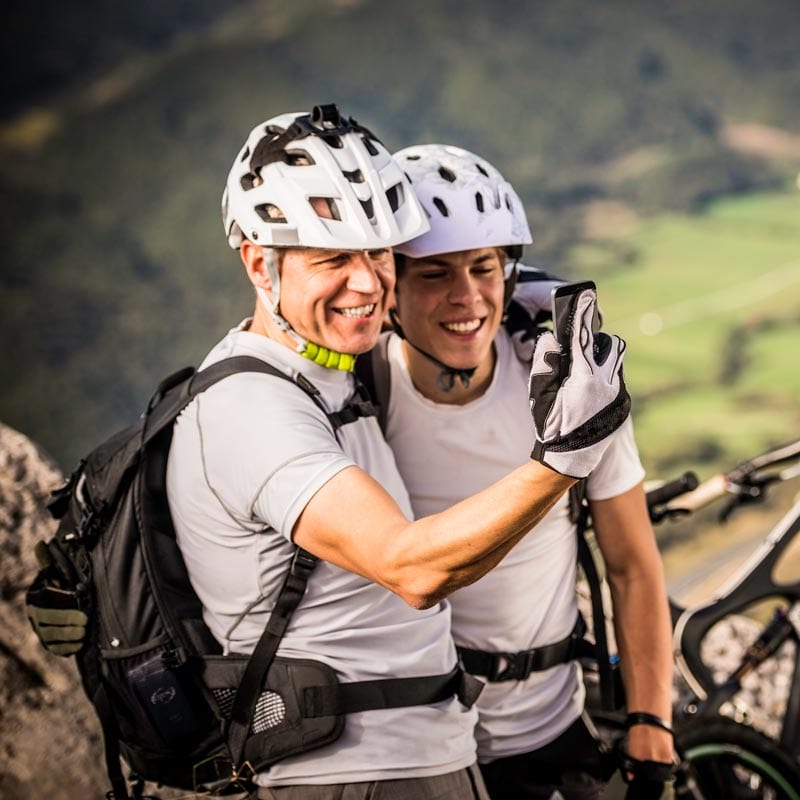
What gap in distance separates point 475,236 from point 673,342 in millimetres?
11471

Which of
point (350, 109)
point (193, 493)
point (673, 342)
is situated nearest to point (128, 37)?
point (350, 109)

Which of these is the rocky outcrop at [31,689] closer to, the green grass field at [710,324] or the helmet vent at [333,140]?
the helmet vent at [333,140]

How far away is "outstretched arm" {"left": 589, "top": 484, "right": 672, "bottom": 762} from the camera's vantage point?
251cm

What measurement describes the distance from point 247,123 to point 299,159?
1286cm

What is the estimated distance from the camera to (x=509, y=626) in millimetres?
2463

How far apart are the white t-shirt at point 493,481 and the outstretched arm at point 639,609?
80mm

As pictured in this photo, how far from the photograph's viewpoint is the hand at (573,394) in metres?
1.50

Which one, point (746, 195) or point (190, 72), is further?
point (746, 195)

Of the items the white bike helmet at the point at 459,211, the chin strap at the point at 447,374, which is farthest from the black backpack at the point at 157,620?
the white bike helmet at the point at 459,211

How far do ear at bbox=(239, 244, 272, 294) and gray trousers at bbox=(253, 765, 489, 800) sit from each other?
1.01 m

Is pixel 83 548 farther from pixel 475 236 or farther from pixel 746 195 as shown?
pixel 746 195

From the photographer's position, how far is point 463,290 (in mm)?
2377

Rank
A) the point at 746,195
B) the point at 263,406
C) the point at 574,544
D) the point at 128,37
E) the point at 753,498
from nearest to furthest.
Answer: the point at 263,406
the point at 574,544
the point at 753,498
the point at 128,37
the point at 746,195

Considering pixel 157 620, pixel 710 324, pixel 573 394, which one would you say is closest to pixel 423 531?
pixel 573 394
